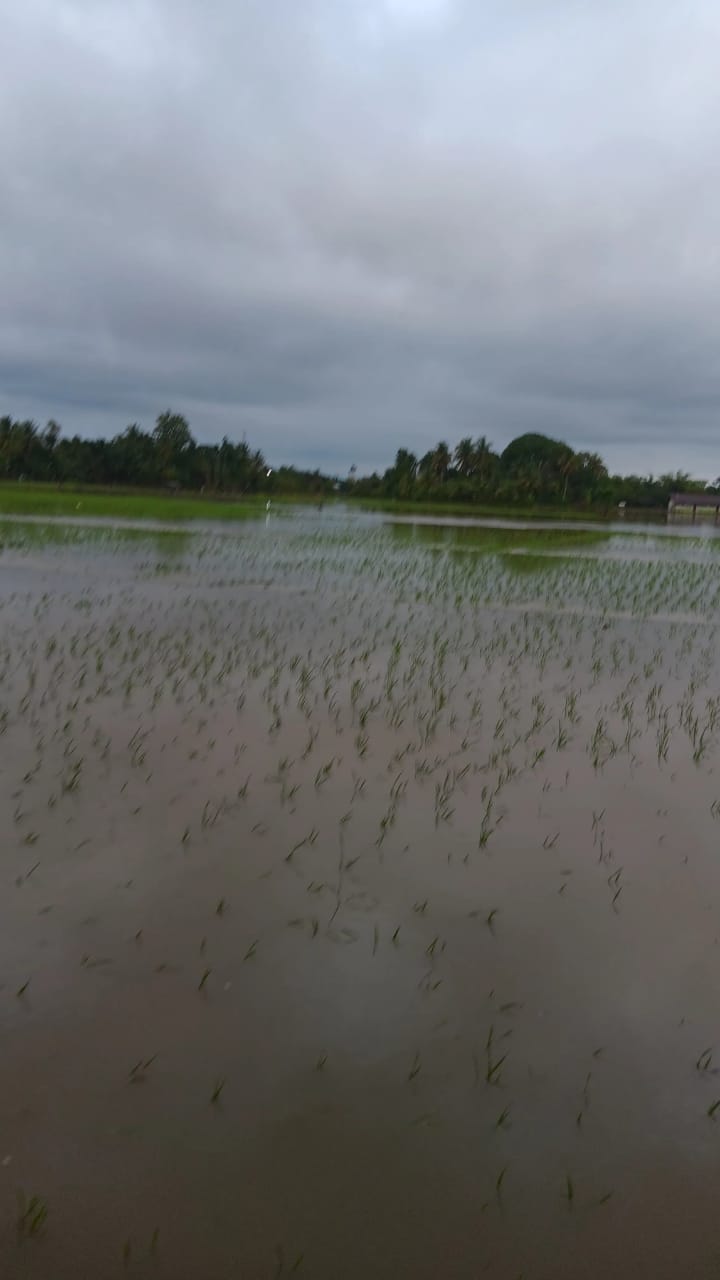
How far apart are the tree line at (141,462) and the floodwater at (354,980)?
196 ft

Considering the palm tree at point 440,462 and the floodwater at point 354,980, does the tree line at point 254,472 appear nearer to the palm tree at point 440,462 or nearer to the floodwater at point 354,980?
the palm tree at point 440,462

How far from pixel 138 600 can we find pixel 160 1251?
10.5 metres

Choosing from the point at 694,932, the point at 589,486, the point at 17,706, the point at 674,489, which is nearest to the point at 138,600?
the point at 17,706

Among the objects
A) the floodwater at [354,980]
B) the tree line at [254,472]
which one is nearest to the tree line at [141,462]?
the tree line at [254,472]

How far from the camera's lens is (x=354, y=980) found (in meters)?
2.98

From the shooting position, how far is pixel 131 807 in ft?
14.4

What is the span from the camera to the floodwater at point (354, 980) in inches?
81.0

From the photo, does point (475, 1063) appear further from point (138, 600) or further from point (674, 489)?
point (674, 489)

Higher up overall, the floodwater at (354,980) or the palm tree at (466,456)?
the palm tree at (466,456)

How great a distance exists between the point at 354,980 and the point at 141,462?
67.6m

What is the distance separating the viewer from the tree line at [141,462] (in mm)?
60219

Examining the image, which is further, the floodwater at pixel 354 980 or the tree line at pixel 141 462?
the tree line at pixel 141 462

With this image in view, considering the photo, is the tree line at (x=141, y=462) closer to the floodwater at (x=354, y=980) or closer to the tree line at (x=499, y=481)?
the tree line at (x=499, y=481)

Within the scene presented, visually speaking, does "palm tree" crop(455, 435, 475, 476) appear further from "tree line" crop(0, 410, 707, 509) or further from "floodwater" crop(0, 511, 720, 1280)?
"floodwater" crop(0, 511, 720, 1280)
